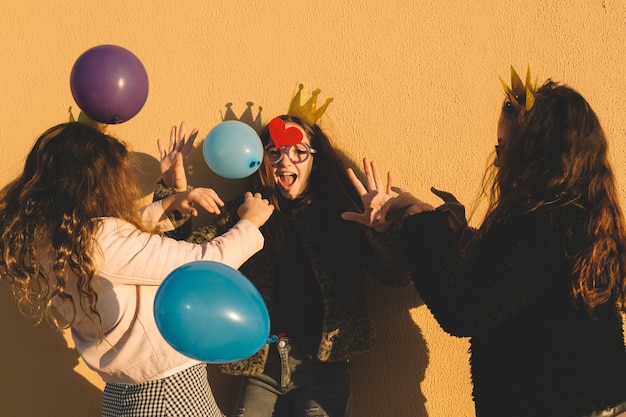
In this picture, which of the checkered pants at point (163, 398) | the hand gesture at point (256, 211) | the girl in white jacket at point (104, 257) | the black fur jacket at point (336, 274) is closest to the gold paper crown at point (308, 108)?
the black fur jacket at point (336, 274)

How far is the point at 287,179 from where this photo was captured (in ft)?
9.79

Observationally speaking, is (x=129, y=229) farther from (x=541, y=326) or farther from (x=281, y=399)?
(x=541, y=326)

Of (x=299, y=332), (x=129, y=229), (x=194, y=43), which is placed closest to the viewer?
(x=129, y=229)

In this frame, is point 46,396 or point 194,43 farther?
point 46,396

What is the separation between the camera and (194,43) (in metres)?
3.40

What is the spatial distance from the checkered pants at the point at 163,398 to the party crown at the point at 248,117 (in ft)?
4.20

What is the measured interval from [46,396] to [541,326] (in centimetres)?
267

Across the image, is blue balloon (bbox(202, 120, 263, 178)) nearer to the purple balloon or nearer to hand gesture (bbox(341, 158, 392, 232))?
the purple balloon

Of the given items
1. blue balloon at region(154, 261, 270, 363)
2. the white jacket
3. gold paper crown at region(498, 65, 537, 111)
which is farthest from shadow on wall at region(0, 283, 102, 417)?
gold paper crown at region(498, 65, 537, 111)

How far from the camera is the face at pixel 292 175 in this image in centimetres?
294

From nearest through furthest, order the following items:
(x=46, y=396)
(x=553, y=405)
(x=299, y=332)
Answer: (x=553, y=405) < (x=299, y=332) < (x=46, y=396)

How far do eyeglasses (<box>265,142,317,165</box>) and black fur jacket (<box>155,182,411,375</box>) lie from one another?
211mm

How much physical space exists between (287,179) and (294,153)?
0.12m

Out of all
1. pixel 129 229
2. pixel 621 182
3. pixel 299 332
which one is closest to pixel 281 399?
pixel 299 332
